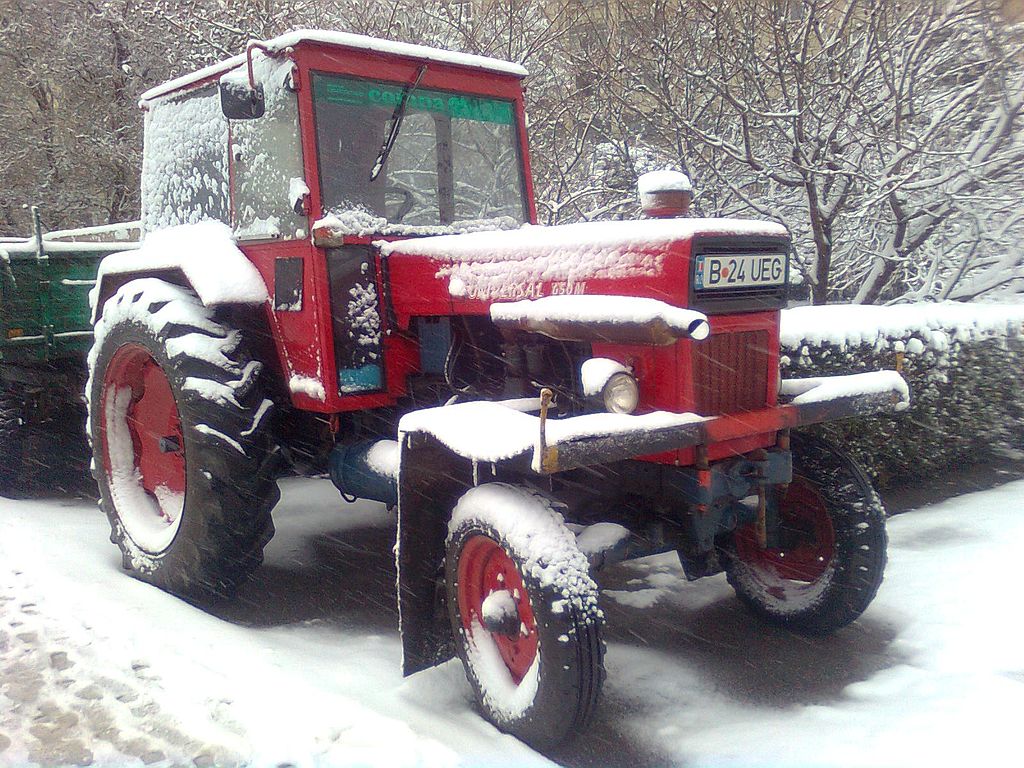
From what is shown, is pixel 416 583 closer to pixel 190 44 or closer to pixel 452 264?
pixel 452 264

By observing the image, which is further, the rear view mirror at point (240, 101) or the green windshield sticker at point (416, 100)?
the green windshield sticker at point (416, 100)

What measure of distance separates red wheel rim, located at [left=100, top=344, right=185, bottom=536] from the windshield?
1.41 metres

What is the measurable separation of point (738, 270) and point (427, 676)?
6.19 feet

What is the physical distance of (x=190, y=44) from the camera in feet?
37.7

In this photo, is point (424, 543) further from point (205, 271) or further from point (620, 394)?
point (205, 271)

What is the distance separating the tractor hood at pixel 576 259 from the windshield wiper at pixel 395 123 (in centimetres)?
44

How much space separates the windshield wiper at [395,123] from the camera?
385cm

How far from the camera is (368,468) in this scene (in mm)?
3861

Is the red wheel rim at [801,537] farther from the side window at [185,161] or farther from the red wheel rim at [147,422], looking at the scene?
the side window at [185,161]

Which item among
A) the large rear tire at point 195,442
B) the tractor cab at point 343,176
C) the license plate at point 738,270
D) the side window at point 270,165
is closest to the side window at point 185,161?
the tractor cab at point 343,176

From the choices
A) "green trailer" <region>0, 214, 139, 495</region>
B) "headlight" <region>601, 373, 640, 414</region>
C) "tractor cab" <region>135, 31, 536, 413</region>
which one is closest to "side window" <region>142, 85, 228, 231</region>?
"tractor cab" <region>135, 31, 536, 413</region>

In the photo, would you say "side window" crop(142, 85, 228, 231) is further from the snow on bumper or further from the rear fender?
the snow on bumper

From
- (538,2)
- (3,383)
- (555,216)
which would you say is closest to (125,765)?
(3,383)

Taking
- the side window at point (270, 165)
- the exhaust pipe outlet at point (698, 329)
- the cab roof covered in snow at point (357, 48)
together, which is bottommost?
the exhaust pipe outlet at point (698, 329)
